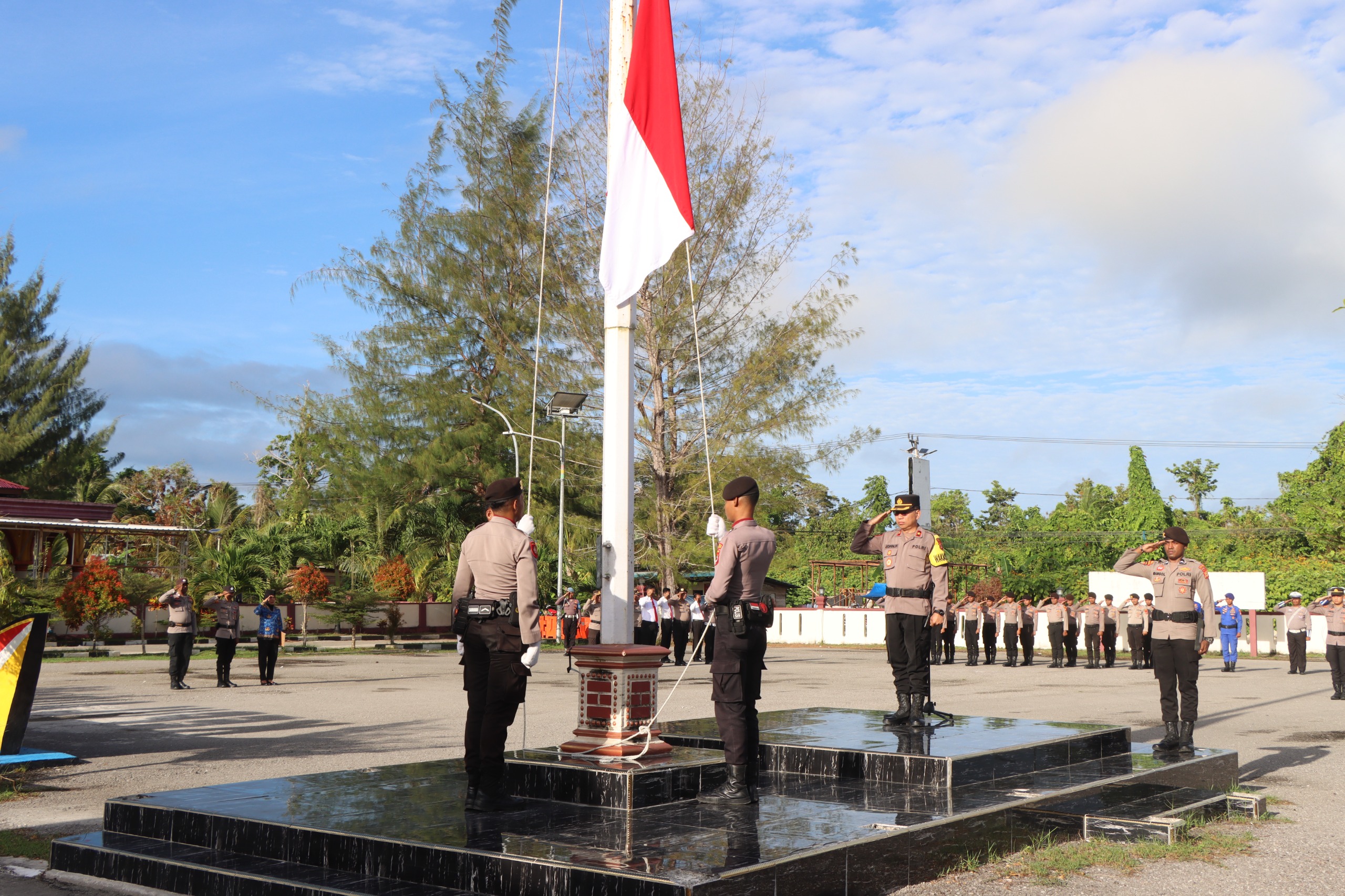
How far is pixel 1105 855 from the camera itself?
673 cm

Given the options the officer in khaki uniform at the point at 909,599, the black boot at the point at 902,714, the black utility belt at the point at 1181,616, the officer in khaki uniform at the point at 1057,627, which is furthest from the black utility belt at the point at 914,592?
the officer in khaki uniform at the point at 1057,627

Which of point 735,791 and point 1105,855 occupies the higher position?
point 735,791

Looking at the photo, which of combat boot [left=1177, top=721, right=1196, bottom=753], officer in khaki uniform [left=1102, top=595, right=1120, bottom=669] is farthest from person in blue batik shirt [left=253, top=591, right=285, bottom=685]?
officer in khaki uniform [left=1102, top=595, right=1120, bottom=669]

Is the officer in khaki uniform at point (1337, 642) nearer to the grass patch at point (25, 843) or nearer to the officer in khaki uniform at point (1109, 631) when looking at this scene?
the officer in khaki uniform at point (1109, 631)

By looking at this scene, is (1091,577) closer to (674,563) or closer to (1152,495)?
(674,563)

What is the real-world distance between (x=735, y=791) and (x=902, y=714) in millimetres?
2978

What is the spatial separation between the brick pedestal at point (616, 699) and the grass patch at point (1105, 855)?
2291mm

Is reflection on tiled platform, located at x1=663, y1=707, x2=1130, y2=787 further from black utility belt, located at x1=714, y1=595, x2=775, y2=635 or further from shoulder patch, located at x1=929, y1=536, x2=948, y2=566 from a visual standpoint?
shoulder patch, located at x1=929, y1=536, x2=948, y2=566

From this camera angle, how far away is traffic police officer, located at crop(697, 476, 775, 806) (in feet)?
22.9

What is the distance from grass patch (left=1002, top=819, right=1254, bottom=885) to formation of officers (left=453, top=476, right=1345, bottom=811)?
1.64 meters

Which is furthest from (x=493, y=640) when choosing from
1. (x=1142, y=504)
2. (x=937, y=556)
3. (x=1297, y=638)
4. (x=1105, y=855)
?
(x=1142, y=504)

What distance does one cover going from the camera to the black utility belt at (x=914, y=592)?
964cm

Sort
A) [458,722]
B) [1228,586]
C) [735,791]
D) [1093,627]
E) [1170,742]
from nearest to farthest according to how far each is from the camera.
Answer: [735,791]
[1170,742]
[458,722]
[1093,627]
[1228,586]

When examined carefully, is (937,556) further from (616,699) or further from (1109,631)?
(1109,631)
